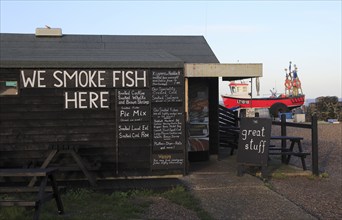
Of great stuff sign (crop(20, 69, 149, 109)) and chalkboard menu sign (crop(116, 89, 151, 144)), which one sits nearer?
great stuff sign (crop(20, 69, 149, 109))

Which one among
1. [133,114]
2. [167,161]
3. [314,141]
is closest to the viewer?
[133,114]

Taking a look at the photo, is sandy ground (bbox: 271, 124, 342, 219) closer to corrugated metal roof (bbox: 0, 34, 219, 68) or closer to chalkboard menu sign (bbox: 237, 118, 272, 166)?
chalkboard menu sign (bbox: 237, 118, 272, 166)

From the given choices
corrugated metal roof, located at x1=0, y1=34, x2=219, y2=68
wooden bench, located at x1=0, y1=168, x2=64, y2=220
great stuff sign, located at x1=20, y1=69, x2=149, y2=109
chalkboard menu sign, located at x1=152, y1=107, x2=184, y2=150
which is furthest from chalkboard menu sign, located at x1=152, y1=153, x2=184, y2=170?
wooden bench, located at x1=0, y1=168, x2=64, y2=220

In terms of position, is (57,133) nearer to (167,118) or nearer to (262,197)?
(167,118)

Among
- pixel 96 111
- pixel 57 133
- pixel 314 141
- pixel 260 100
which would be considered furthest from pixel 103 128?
pixel 260 100

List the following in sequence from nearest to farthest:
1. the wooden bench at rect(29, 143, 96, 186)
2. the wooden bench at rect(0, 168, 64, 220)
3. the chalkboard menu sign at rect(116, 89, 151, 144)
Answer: the wooden bench at rect(0, 168, 64, 220), the wooden bench at rect(29, 143, 96, 186), the chalkboard menu sign at rect(116, 89, 151, 144)

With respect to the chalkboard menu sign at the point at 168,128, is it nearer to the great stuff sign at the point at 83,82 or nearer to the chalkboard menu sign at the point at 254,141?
the great stuff sign at the point at 83,82

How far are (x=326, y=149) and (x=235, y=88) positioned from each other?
2918cm

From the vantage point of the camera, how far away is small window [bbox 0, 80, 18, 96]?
28.4 feet

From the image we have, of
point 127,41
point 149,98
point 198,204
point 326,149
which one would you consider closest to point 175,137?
point 149,98

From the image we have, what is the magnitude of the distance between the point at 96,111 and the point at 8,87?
5.81ft

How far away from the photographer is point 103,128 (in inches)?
352

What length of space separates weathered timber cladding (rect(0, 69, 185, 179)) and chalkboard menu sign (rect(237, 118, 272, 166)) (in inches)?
52.6

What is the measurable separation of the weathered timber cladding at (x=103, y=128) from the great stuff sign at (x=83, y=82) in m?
0.06
